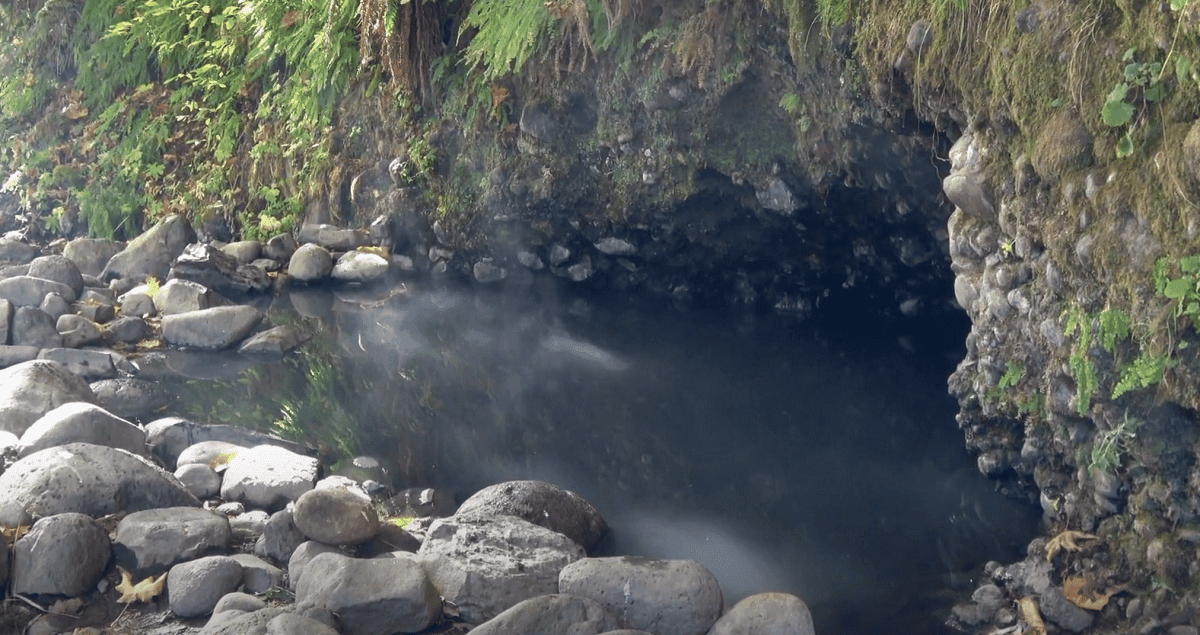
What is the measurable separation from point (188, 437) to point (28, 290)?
3818 mm

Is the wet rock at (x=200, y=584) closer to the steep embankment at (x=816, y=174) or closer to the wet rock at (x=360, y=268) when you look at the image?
the steep embankment at (x=816, y=174)

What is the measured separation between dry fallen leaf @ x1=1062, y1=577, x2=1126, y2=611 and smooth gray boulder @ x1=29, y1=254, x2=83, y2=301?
342 inches

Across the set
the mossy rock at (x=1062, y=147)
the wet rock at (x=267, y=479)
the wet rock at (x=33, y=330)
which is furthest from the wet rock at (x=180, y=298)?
the mossy rock at (x=1062, y=147)

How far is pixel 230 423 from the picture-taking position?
7082 millimetres

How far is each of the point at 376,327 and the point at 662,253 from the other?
8.89 ft

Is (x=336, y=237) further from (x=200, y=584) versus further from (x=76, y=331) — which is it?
(x=200, y=584)

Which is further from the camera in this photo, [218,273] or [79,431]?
[218,273]

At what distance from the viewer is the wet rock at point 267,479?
18.1 ft

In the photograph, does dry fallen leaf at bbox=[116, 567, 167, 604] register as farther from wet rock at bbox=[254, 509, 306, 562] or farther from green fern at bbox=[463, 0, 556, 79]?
green fern at bbox=[463, 0, 556, 79]

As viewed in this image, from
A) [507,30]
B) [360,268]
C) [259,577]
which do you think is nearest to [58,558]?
[259,577]

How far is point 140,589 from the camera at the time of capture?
4.32m

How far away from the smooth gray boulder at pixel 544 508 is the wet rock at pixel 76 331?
4884 mm

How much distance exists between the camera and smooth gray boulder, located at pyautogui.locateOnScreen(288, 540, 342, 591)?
4.42 metres

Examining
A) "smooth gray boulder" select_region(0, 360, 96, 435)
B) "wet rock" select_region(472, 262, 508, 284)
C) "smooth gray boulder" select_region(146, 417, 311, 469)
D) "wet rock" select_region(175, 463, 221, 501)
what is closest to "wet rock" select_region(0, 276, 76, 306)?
"smooth gray boulder" select_region(0, 360, 96, 435)
